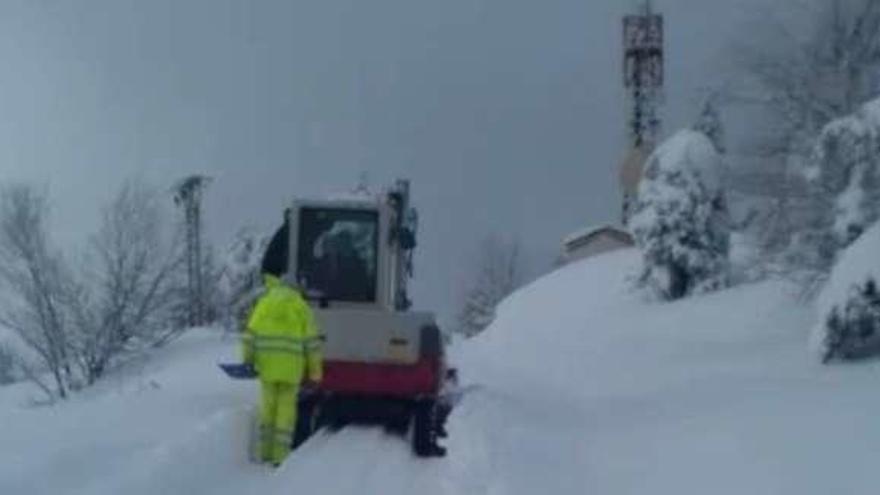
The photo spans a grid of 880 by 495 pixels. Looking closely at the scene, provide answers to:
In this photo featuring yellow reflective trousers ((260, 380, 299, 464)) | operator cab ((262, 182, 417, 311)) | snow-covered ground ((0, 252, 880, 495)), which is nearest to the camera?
snow-covered ground ((0, 252, 880, 495))

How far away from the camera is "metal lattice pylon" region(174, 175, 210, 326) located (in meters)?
58.1

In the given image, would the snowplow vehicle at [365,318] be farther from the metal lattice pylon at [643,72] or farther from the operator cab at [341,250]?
the metal lattice pylon at [643,72]

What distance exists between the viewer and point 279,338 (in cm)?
1453

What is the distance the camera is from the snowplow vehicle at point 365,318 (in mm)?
16828

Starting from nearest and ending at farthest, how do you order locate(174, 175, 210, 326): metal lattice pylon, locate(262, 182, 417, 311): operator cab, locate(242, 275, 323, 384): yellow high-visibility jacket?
locate(242, 275, 323, 384): yellow high-visibility jacket → locate(262, 182, 417, 311): operator cab → locate(174, 175, 210, 326): metal lattice pylon

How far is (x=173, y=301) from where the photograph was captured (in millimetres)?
48000

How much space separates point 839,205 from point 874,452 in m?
11.3

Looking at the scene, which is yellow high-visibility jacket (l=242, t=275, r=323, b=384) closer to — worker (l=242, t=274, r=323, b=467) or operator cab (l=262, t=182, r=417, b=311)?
worker (l=242, t=274, r=323, b=467)

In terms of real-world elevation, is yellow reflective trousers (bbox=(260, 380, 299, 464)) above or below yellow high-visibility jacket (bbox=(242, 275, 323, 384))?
below

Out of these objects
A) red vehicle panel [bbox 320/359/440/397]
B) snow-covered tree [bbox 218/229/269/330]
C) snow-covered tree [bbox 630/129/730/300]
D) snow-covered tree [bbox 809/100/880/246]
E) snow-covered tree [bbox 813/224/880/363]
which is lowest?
snow-covered tree [bbox 218/229/269/330]

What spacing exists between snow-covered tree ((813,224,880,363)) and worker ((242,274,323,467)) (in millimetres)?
7546

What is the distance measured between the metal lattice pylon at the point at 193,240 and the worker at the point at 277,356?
1601 inches

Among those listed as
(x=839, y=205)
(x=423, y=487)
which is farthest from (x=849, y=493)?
(x=839, y=205)

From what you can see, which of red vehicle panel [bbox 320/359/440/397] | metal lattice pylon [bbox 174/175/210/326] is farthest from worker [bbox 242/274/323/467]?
metal lattice pylon [bbox 174/175/210/326]
